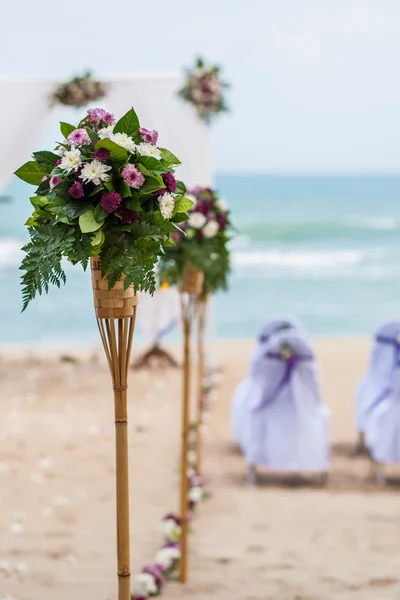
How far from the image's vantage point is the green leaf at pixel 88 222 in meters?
2.28

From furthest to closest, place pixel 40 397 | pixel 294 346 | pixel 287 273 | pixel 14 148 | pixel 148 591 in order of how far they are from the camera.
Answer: pixel 287 273, pixel 40 397, pixel 14 148, pixel 294 346, pixel 148 591

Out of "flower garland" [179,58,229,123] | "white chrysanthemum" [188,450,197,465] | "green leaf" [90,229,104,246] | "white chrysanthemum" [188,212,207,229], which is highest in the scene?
"flower garland" [179,58,229,123]

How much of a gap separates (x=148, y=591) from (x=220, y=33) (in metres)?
26.7

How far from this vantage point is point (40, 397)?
303 inches

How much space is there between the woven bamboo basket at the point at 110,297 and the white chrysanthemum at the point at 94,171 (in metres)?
0.24

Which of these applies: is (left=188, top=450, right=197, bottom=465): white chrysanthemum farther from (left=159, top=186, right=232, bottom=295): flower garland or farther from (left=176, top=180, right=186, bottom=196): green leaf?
(left=176, top=180, right=186, bottom=196): green leaf

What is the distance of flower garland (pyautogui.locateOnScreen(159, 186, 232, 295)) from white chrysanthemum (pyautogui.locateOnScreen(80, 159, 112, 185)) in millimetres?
1537

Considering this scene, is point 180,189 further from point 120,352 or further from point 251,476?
point 251,476

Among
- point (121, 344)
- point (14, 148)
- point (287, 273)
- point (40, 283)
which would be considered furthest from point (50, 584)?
point (287, 273)

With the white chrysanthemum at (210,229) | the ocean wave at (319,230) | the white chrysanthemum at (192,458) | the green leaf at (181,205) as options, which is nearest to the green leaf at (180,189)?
the green leaf at (181,205)

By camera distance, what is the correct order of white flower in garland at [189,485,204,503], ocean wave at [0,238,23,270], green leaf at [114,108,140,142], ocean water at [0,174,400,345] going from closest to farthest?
green leaf at [114,108,140,142], white flower in garland at [189,485,204,503], ocean water at [0,174,400,345], ocean wave at [0,238,23,270]

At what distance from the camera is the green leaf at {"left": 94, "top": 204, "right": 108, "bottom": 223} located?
2.30 m

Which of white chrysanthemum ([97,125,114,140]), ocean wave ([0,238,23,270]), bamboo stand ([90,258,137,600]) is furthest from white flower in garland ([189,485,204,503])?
ocean wave ([0,238,23,270])

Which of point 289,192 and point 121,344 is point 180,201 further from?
point 289,192
